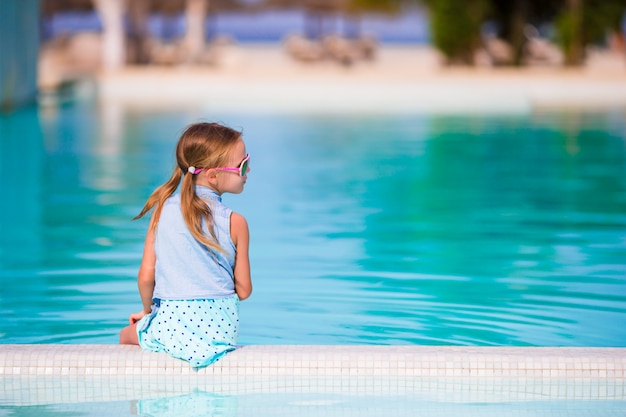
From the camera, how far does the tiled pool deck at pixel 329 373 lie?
3244mm

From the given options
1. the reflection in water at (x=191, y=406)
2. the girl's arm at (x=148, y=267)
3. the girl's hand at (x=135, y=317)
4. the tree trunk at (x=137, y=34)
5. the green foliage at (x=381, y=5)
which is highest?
the girl's arm at (x=148, y=267)

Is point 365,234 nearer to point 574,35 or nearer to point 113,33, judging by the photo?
point 113,33

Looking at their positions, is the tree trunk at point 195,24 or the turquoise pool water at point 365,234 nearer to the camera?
the turquoise pool water at point 365,234

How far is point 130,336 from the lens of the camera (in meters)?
3.50

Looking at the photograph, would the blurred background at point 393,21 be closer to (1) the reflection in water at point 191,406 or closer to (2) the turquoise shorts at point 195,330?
(2) the turquoise shorts at point 195,330

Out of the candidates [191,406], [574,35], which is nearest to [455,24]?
[574,35]

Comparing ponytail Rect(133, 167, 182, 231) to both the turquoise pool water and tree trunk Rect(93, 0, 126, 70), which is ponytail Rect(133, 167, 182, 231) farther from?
tree trunk Rect(93, 0, 126, 70)

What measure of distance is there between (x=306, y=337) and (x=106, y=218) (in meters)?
3.33

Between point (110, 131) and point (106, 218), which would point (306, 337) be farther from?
point (110, 131)

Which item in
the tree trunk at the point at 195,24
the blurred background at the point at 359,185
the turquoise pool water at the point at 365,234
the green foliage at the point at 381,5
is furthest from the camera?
the tree trunk at the point at 195,24

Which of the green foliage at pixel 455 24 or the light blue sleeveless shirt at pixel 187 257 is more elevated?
the light blue sleeveless shirt at pixel 187 257

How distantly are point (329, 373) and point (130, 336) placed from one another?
69cm

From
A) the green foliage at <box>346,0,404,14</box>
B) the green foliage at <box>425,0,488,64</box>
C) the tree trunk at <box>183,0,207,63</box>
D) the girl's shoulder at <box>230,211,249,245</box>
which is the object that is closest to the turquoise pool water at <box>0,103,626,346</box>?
the girl's shoulder at <box>230,211,249,245</box>

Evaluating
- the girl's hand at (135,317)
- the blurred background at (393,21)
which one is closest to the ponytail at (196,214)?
the girl's hand at (135,317)
